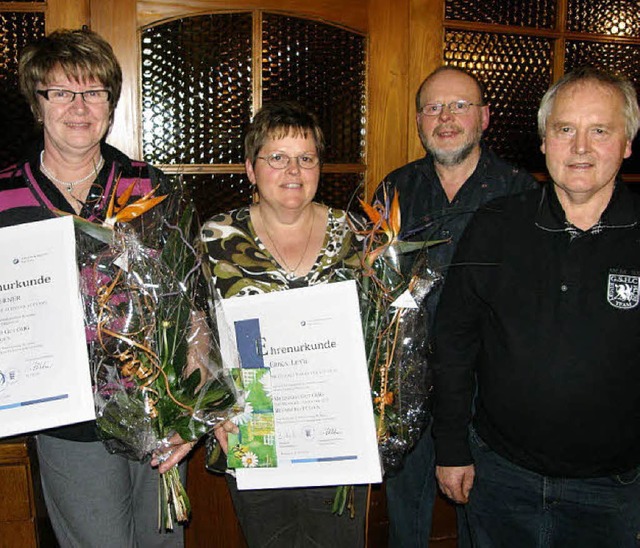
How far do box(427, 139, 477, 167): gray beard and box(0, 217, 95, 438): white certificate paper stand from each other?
1.21 m

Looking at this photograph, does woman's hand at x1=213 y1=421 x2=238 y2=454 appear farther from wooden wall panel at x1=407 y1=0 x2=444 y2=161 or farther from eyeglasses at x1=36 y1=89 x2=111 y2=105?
wooden wall panel at x1=407 y1=0 x2=444 y2=161

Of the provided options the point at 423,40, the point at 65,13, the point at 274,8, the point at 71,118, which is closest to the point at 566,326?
the point at 71,118

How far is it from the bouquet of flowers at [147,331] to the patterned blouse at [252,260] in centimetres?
17

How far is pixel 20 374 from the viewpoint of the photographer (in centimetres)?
138

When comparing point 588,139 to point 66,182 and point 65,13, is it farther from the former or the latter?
point 65,13

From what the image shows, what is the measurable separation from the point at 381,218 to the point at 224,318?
0.43 meters

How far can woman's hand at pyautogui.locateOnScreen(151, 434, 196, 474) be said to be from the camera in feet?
4.84

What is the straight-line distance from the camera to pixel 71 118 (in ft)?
5.11

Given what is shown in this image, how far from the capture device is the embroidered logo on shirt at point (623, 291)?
147 centimetres

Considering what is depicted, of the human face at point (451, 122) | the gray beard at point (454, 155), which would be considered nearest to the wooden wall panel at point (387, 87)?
the human face at point (451, 122)

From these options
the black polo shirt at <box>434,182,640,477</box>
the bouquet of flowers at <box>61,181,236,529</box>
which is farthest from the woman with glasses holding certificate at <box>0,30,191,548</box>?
the black polo shirt at <box>434,182,640,477</box>

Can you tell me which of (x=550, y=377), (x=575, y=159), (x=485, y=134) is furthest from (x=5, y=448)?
(x=485, y=134)

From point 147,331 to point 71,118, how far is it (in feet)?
1.89

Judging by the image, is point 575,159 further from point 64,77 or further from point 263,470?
point 64,77
